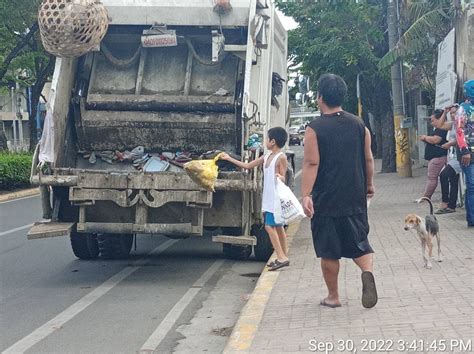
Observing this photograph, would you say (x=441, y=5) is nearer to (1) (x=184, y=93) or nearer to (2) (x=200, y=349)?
(1) (x=184, y=93)

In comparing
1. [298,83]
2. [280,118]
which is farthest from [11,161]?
[280,118]

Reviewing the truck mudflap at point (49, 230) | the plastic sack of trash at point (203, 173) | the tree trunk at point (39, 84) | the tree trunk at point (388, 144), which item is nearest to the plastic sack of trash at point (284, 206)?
the plastic sack of trash at point (203, 173)

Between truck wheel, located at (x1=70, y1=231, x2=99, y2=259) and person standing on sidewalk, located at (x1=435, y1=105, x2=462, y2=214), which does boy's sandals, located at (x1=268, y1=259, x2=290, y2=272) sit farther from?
person standing on sidewalk, located at (x1=435, y1=105, x2=462, y2=214)

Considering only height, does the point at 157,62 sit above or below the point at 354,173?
above

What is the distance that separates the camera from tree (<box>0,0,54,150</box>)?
83.1 feet

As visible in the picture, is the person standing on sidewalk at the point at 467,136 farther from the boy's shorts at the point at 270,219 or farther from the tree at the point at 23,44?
the tree at the point at 23,44

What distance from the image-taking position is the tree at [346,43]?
2405 cm

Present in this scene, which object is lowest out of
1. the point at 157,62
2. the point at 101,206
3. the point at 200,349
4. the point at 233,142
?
the point at 200,349

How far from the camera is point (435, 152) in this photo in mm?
13164

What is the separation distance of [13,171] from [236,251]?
605 inches

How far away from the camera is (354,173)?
654 cm

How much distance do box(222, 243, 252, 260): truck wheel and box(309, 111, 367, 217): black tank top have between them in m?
4.26

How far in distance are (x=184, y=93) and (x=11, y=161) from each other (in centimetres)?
1556

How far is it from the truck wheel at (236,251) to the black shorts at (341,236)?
4.16 meters
